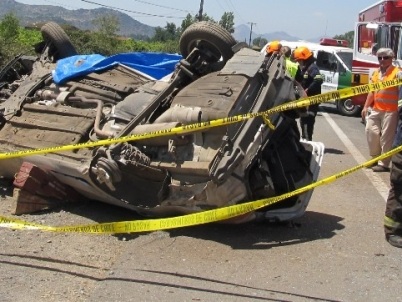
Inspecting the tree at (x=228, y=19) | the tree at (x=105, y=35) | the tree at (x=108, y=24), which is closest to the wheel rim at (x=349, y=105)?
the tree at (x=105, y=35)

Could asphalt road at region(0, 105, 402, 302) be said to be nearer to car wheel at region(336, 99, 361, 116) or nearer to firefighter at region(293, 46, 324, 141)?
firefighter at region(293, 46, 324, 141)

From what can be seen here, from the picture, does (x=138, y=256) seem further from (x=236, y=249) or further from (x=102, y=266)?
A: (x=236, y=249)

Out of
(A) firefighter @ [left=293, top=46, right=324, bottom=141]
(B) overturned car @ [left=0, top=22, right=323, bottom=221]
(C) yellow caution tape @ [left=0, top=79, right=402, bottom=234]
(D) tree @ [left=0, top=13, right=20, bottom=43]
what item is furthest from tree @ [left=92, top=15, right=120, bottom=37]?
(C) yellow caution tape @ [left=0, top=79, right=402, bottom=234]

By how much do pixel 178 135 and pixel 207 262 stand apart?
988mm

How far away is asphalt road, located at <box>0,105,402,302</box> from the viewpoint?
386 centimetres

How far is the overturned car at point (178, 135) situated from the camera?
458cm

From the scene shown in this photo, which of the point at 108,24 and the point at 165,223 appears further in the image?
the point at 108,24

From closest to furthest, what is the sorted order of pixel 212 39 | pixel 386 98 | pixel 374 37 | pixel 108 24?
pixel 212 39 → pixel 386 98 → pixel 374 37 → pixel 108 24

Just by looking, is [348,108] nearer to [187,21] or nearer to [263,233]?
[263,233]

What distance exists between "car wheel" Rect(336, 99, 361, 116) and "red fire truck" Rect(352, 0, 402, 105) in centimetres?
53

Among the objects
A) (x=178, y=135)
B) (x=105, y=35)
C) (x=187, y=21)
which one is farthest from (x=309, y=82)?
(x=187, y=21)

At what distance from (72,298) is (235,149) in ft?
5.24

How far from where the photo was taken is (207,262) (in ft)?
14.3

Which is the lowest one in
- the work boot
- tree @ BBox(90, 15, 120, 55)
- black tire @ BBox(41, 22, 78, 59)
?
the work boot
